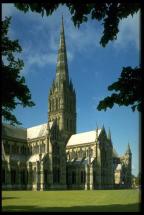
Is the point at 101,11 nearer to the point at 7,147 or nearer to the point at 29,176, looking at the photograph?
the point at 29,176

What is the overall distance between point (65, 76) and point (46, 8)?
101 m

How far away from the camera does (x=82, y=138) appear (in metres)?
99.3

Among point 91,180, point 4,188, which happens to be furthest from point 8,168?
point 91,180

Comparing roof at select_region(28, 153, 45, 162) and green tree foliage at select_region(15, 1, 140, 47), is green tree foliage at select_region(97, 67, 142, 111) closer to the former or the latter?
green tree foliage at select_region(15, 1, 140, 47)

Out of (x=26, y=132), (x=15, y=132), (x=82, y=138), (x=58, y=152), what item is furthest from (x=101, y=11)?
(x=82, y=138)

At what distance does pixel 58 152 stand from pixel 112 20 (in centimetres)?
7691

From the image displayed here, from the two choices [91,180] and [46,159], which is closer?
[46,159]

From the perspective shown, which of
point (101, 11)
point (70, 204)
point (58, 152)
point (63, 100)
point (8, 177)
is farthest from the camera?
point (63, 100)

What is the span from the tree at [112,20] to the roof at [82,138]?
86.0 metres

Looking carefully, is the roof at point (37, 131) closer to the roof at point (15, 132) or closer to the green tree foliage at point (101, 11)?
the roof at point (15, 132)

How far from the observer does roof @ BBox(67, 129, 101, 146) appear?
96.6 metres

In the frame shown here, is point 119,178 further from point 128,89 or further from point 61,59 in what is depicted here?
point 128,89

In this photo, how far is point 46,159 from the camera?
80625mm

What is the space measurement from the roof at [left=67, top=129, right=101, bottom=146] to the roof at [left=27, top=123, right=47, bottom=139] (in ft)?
42.1
